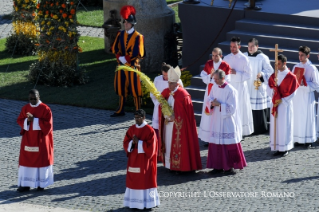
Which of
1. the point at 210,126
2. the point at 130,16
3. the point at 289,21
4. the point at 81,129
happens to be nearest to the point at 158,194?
the point at 210,126

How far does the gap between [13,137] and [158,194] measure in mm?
4280

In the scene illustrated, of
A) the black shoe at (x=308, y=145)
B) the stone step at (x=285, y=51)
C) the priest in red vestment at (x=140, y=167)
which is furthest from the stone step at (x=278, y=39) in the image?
the priest in red vestment at (x=140, y=167)

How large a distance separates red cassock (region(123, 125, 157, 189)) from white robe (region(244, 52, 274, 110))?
13.4ft

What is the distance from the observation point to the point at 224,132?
38.5 ft

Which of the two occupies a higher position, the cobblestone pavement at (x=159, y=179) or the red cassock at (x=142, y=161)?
the red cassock at (x=142, y=161)

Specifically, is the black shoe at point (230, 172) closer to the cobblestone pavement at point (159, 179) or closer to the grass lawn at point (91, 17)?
the cobblestone pavement at point (159, 179)

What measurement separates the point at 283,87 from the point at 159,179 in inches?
112

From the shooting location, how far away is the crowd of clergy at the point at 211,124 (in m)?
10.3

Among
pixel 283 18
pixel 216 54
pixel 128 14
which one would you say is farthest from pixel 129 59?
pixel 283 18

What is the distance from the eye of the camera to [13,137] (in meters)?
13.9

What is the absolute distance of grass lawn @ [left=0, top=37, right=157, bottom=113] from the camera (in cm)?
1636

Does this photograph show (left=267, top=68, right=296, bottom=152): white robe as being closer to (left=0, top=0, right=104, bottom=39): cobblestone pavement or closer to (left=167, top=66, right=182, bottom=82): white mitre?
(left=167, top=66, right=182, bottom=82): white mitre

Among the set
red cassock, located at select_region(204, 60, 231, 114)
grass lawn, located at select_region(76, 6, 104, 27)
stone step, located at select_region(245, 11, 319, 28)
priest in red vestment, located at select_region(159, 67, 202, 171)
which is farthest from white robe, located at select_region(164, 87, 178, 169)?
grass lawn, located at select_region(76, 6, 104, 27)

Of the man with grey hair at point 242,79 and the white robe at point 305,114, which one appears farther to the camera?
the man with grey hair at point 242,79
